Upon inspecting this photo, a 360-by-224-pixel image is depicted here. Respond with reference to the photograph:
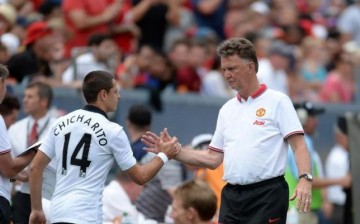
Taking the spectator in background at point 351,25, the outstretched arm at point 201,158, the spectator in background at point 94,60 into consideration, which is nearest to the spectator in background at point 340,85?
the spectator in background at point 351,25

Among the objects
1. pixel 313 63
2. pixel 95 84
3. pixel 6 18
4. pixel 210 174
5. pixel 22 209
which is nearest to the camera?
pixel 95 84

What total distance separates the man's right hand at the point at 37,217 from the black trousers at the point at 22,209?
1.05 meters

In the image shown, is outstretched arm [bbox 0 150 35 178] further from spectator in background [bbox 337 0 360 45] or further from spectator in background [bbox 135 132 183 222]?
spectator in background [bbox 337 0 360 45]

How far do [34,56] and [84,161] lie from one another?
6330 millimetres

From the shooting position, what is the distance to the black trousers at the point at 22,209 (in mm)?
10327

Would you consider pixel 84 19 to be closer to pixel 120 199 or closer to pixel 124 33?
pixel 124 33

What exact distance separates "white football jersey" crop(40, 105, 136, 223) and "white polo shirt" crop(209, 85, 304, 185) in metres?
0.86

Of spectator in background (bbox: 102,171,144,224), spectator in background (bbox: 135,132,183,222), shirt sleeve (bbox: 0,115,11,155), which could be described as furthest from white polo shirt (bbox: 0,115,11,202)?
spectator in background (bbox: 135,132,183,222)

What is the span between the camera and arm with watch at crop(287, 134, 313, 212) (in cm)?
879

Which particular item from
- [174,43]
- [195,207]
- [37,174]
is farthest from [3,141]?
[174,43]

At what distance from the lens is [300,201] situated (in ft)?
28.8

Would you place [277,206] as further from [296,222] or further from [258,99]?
[296,222]

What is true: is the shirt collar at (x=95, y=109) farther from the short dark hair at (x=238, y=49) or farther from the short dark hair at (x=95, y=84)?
the short dark hair at (x=238, y=49)

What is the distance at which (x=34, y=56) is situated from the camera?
1505 cm
